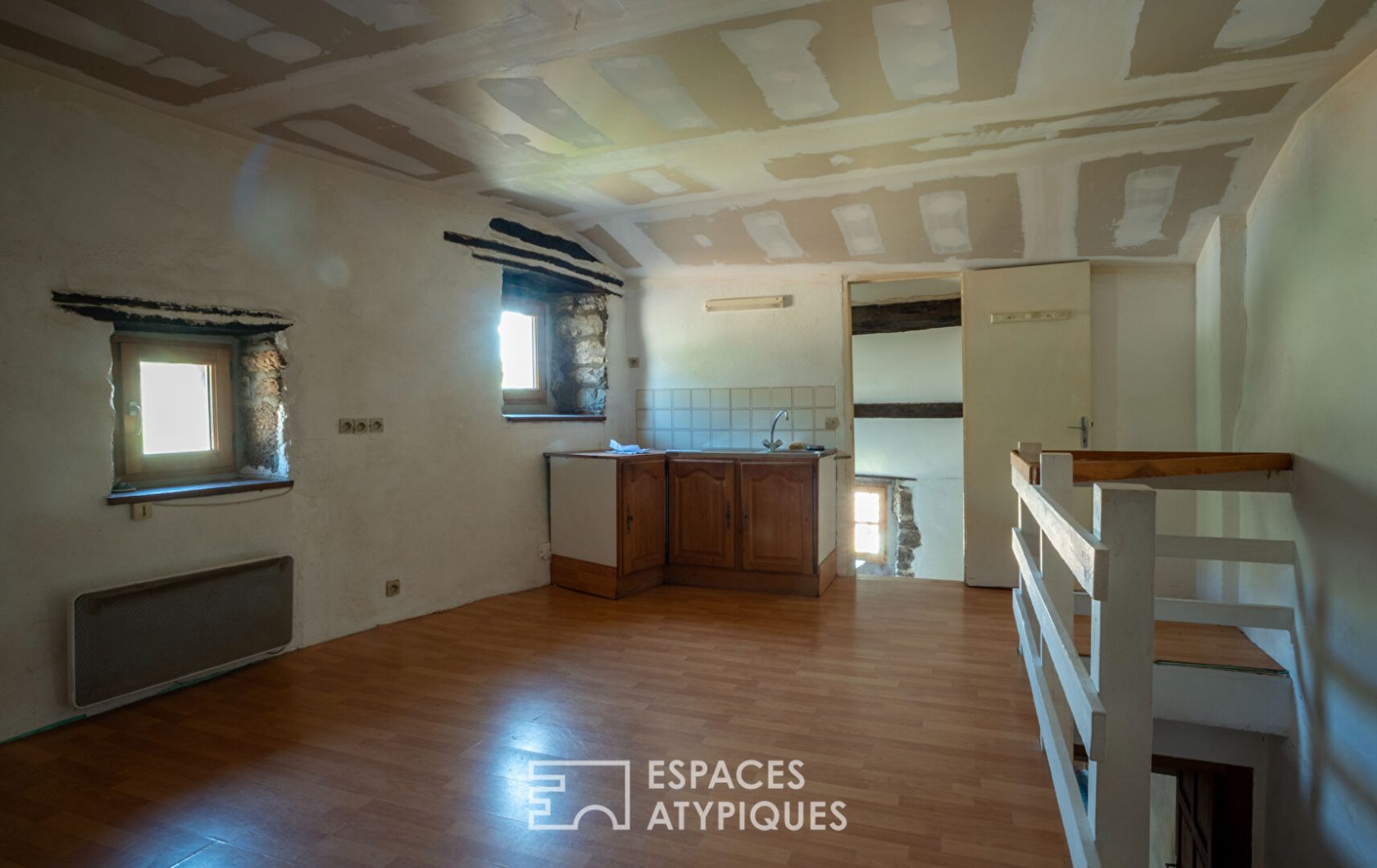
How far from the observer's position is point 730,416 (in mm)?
4680

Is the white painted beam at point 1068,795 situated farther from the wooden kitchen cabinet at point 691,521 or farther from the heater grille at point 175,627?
the heater grille at point 175,627

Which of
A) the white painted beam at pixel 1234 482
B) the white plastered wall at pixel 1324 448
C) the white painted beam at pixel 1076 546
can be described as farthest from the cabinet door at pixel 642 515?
the white plastered wall at pixel 1324 448

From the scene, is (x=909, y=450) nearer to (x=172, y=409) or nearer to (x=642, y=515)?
(x=642, y=515)

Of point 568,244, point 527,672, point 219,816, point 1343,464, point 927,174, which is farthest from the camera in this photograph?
point 568,244

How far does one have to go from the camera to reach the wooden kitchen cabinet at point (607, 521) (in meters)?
3.86

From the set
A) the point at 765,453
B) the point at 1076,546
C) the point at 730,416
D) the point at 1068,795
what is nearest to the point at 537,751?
the point at 1068,795

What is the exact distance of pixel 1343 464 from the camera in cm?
211

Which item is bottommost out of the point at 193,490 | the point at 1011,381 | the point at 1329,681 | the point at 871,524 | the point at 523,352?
the point at 871,524

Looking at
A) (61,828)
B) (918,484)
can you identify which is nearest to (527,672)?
(61,828)

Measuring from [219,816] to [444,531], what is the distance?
190 cm

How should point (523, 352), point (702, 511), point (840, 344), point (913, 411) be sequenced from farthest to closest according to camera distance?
point (913, 411), point (523, 352), point (840, 344), point (702, 511)

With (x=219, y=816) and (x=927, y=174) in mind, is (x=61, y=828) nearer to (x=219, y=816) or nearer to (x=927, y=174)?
(x=219, y=816)

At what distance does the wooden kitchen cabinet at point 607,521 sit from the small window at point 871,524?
4216 millimetres

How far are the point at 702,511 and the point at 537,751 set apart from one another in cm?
215
